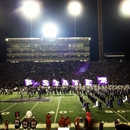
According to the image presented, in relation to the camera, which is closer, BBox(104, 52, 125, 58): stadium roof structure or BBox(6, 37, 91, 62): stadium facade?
BBox(6, 37, 91, 62): stadium facade

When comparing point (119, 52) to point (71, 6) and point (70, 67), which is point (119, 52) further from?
point (71, 6)

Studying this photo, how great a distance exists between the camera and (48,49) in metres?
83.1

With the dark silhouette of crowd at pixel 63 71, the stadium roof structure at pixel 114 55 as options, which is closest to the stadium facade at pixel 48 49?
the stadium roof structure at pixel 114 55

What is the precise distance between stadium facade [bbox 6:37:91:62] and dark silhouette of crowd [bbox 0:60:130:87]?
1384 cm

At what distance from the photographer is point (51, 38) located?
84.6m

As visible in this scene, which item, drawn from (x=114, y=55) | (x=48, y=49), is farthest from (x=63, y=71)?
(x=114, y=55)

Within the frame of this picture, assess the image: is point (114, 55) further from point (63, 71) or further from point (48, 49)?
point (63, 71)

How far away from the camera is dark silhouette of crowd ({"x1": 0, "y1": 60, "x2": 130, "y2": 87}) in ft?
186

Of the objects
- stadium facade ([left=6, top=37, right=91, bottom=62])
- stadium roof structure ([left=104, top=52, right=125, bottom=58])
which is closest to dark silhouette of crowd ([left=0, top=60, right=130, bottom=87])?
stadium facade ([left=6, top=37, right=91, bottom=62])

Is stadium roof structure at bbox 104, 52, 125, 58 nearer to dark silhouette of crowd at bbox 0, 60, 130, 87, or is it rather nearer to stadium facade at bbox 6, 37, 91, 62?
stadium facade at bbox 6, 37, 91, 62

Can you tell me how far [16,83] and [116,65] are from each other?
3175 cm

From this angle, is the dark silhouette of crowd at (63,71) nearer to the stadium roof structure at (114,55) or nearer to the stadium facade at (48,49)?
the stadium facade at (48,49)

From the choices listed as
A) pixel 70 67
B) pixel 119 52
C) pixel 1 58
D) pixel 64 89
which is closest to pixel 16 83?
pixel 70 67

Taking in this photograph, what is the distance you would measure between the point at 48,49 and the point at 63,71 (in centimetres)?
2318
